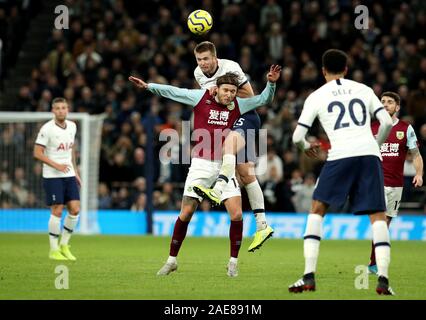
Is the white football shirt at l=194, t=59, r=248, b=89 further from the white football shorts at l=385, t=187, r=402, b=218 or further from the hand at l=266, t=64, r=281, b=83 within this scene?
the white football shorts at l=385, t=187, r=402, b=218

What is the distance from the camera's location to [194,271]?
12211mm

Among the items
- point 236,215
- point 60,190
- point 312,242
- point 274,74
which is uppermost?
point 274,74

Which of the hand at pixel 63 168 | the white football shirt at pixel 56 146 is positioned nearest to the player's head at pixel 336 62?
the hand at pixel 63 168

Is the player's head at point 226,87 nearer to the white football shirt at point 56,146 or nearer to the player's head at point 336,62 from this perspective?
the player's head at point 336,62

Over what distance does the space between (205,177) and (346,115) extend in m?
2.85

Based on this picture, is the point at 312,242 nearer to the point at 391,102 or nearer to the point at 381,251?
the point at 381,251

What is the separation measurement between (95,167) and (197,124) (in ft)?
37.0

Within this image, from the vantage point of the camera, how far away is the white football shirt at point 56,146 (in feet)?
50.1

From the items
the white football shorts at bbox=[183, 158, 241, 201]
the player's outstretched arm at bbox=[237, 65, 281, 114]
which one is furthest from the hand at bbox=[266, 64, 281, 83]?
the white football shorts at bbox=[183, 158, 241, 201]

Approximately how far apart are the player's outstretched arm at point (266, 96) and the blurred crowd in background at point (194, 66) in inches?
368

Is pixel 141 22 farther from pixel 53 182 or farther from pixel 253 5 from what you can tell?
pixel 53 182

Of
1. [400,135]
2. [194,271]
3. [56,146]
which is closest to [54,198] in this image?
[56,146]

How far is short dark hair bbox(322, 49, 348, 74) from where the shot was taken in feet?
31.2

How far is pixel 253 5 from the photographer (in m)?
26.0
